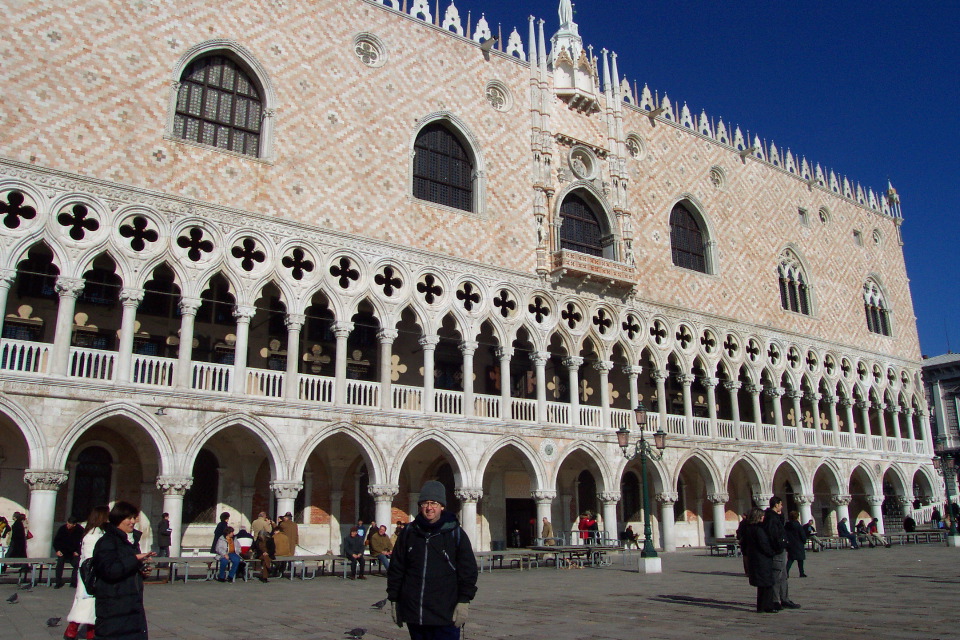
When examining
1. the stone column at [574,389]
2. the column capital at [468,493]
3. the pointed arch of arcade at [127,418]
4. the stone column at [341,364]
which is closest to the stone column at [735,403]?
the stone column at [574,389]

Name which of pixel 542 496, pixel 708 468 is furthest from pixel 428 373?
pixel 708 468

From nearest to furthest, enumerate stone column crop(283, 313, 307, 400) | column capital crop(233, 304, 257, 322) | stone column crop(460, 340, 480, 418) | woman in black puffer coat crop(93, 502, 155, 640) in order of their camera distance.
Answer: woman in black puffer coat crop(93, 502, 155, 640) → column capital crop(233, 304, 257, 322) → stone column crop(283, 313, 307, 400) → stone column crop(460, 340, 480, 418)

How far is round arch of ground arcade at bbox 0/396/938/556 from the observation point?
48.4 ft

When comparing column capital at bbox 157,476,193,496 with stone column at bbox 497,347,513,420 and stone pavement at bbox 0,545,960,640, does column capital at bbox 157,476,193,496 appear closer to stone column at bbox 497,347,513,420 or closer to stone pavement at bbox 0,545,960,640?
stone pavement at bbox 0,545,960,640

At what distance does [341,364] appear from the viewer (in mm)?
17250

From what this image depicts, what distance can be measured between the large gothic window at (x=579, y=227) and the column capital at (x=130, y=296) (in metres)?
11.0

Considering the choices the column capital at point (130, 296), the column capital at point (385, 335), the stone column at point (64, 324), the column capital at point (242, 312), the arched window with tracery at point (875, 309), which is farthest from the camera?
the arched window with tracery at point (875, 309)

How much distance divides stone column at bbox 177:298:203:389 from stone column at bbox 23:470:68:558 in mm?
2564

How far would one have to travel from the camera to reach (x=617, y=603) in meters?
9.48

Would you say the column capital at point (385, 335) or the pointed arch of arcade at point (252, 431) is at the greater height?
the column capital at point (385, 335)

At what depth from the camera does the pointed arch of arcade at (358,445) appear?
1634 cm

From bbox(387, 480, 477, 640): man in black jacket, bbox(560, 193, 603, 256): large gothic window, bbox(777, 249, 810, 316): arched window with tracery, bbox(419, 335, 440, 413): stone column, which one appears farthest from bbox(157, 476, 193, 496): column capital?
bbox(777, 249, 810, 316): arched window with tracery

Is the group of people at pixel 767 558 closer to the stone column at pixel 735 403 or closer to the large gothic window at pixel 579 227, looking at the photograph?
the large gothic window at pixel 579 227

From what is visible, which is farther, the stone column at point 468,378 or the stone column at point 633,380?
the stone column at point 633,380
